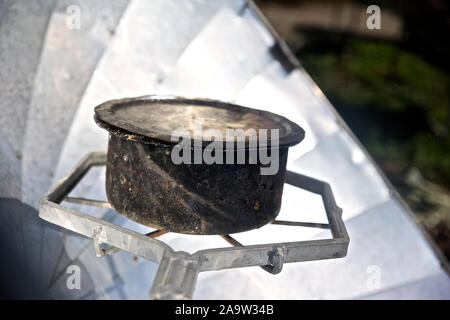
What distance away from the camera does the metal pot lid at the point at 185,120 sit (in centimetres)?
198

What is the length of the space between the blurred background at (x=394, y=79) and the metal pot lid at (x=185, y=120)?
3.71 metres

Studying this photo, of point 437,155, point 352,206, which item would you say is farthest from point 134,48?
point 437,155

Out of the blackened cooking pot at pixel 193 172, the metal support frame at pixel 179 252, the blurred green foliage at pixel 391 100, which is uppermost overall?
the blackened cooking pot at pixel 193 172

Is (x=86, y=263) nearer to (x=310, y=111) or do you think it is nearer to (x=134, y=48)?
(x=134, y=48)

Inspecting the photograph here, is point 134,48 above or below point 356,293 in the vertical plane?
above

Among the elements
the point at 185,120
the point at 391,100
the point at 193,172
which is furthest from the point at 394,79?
the point at 193,172

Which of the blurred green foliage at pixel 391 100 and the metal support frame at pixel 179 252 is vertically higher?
the metal support frame at pixel 179 252

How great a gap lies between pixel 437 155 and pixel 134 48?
6.70m

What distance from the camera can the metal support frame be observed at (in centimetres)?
171

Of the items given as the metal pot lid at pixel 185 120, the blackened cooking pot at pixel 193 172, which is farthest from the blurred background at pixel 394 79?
the blackened cooking pot at pixel 193 172

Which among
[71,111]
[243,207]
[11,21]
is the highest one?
[11,21]

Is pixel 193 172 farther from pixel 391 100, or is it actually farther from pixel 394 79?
pixel 394 79

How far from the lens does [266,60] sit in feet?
10.1

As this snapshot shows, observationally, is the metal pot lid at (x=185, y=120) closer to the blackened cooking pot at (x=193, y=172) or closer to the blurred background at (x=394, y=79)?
the blackened cooking pot at (x=193, y=172)
